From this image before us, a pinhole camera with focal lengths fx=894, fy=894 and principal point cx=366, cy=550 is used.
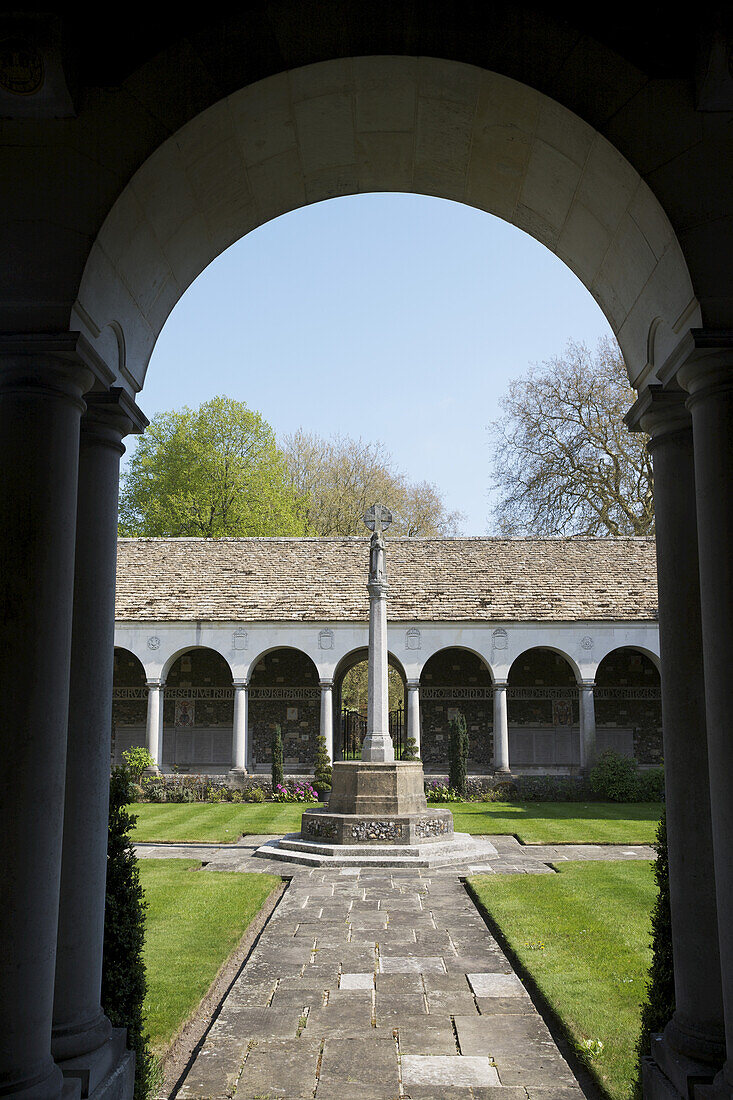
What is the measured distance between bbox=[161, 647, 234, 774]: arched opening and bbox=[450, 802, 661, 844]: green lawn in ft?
27.5

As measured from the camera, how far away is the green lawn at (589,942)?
17.9 ft

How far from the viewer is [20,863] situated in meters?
3.29

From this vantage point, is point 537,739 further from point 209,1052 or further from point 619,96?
point 619,96

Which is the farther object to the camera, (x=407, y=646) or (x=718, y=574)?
(x=407, y=646)

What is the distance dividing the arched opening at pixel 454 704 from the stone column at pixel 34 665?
22.8 m

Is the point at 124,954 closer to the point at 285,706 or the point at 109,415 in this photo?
the point at 109,415

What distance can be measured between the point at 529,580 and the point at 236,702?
349 inches

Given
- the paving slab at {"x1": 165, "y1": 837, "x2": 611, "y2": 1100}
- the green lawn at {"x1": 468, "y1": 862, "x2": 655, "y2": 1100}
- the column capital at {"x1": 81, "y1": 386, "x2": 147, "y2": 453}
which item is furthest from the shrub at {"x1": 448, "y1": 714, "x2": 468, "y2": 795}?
the column capital at {"x1": 81, "y1": 386, "x2": 147, "y2": 453}

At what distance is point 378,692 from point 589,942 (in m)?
6.92

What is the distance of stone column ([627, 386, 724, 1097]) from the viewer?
3.69m

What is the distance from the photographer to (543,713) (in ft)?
85.7

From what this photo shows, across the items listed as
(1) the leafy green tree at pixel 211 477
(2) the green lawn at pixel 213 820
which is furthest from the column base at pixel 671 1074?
(1) the leafy green tree at pixel 211 477

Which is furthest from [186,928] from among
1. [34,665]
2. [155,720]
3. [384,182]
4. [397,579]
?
[397,579]

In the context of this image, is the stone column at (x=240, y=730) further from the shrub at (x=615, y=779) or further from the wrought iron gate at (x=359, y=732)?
the shrub at (x=615, y=779)
